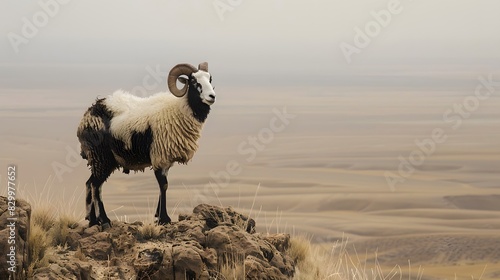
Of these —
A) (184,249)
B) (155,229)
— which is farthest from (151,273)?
(155,229)

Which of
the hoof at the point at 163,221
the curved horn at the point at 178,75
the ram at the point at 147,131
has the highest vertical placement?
the curved horn at the point at 178,75

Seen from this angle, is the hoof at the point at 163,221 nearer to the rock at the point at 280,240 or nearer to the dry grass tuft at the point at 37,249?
the rock at the point at 280,240

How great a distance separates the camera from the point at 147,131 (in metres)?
13.7

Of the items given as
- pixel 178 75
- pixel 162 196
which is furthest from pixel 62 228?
pixel 178 75

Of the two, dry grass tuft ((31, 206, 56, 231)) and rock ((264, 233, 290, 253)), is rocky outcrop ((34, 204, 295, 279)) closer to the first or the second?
rock ((264, 233, 290, 253))

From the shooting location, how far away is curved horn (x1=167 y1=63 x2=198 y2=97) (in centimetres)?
1369

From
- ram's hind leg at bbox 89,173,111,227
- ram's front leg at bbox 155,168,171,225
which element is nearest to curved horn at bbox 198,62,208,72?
ram's front leg at bbox 155,168,171,225

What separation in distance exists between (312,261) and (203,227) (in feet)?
6.78

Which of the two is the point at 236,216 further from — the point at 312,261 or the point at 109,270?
the point at 109,270

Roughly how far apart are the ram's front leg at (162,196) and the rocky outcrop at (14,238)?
2.56 m

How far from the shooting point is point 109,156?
14109 millimetres

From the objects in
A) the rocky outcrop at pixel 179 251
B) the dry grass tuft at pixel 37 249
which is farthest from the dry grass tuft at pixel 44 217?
the dry grass tuft at pixel 37 249

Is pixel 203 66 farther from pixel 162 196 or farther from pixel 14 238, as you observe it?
pixel 14 238

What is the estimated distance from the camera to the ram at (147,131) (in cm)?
1363
